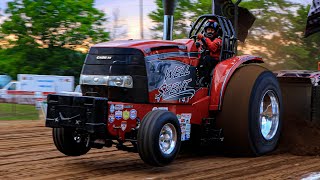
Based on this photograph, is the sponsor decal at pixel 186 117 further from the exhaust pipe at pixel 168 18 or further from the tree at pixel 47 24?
the tree at pixel 47 24

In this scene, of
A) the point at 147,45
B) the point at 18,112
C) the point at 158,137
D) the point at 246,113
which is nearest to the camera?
the point at 158,137

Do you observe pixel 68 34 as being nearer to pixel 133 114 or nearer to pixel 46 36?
pixel 46 36

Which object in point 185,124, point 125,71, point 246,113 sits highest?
point 125,71

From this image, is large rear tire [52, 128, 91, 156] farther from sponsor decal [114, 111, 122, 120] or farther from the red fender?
the red fender

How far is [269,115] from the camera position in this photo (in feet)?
27.0

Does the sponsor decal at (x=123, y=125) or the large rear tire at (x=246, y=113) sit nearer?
the sponsor decal at (x=123, y=125)

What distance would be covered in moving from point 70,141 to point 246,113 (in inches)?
101

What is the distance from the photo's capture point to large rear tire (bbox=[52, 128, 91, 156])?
698cm

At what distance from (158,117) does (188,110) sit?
1.11 meters

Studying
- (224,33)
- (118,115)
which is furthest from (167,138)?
(224,33)

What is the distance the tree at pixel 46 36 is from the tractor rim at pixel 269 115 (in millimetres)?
28654

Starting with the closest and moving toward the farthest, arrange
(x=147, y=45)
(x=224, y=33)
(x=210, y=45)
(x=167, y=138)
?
(x=167, y=138), (x=147, y=45), (x=210, y=45), (x=224, y=33)

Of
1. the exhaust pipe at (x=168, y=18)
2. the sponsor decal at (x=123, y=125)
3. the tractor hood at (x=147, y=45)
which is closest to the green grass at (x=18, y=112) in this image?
the exhaust pipe at (x=168, y=18)

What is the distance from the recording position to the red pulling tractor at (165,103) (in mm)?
6227
